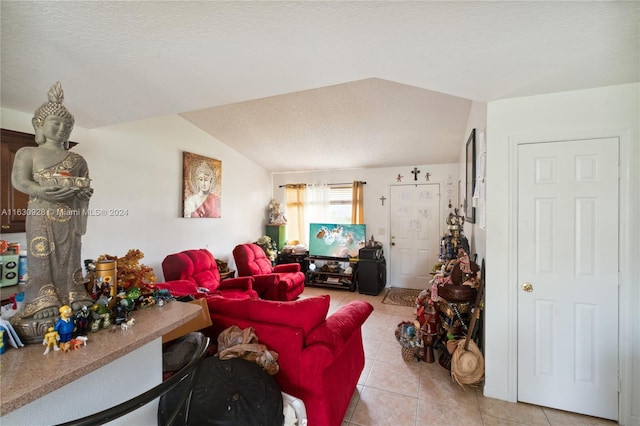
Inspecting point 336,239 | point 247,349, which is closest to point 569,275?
point 247,349

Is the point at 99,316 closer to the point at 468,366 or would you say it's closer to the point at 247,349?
the point at 247,349

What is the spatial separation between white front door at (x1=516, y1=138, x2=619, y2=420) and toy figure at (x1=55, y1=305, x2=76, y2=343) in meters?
2.56

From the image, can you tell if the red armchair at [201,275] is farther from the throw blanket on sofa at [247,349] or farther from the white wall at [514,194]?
the white wall at [514,194]

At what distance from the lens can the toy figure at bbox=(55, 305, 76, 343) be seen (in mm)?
743

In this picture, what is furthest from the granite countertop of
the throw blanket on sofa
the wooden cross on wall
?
the wooden cross on wall

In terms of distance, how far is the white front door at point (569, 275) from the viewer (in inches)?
70.4

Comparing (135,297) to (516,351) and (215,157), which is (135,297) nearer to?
(516,351)

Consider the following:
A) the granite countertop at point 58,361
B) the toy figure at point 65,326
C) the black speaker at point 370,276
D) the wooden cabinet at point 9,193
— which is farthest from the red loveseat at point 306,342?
the black speaker at point 370,276

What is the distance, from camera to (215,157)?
14.4ft

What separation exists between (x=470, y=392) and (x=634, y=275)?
1396 millimetres

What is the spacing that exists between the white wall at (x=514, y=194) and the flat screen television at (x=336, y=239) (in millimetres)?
3014

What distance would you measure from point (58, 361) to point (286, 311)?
1074 mm

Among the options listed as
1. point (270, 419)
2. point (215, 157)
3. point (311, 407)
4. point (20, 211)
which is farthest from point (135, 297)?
point (215, 157)

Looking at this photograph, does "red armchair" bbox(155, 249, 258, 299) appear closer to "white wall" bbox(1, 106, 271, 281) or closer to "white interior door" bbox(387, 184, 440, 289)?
"white wall" bbox(1, 106, 271, 281)
